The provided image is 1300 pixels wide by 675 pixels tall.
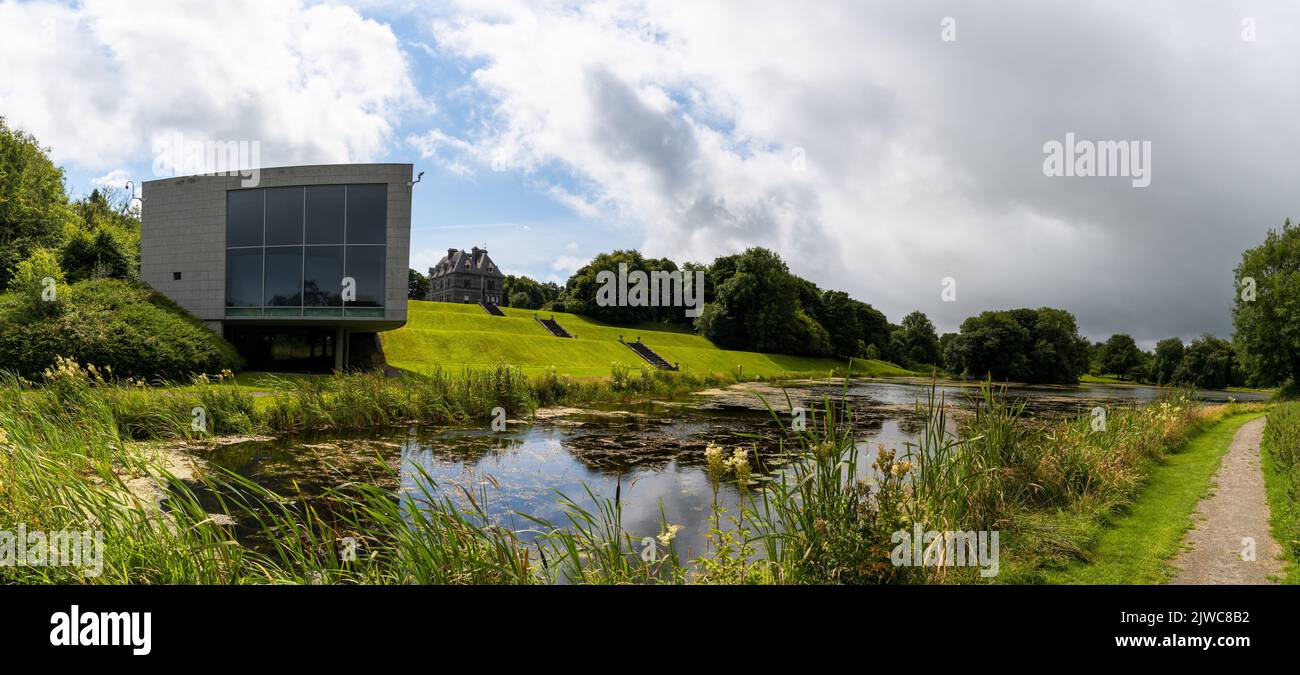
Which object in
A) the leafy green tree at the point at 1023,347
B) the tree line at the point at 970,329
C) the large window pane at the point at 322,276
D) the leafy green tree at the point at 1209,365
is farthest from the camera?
the leafy green tree at the point at 1209,365

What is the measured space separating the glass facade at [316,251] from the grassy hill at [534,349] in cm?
472

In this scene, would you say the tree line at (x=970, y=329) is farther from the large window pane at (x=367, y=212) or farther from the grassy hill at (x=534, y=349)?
the large window pane at (x=367, y=212)

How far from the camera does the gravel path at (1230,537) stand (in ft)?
20.0

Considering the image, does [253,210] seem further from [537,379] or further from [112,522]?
[112,522]

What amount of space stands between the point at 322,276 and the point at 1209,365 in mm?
102024

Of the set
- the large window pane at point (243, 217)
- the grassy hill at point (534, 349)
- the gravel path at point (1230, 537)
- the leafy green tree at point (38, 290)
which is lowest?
the gravel path at point (1230, 537)

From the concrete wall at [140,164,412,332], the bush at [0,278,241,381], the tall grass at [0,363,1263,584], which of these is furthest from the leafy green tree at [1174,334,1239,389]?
the bush at [0,278,241,381]

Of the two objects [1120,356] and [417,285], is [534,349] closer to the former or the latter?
[417,285]

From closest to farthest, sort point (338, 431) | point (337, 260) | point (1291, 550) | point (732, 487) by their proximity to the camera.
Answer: point (1291, 550) < point (732, 487) < point (338, 431) < point (337, 260)

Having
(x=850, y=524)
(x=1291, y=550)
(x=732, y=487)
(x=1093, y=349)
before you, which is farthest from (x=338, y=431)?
(x=1093, y=349)

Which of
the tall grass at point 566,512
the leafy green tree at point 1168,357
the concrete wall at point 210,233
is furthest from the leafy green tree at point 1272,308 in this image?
the leafy green tree at point 1168,357

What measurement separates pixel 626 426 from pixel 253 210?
70.0 feet
